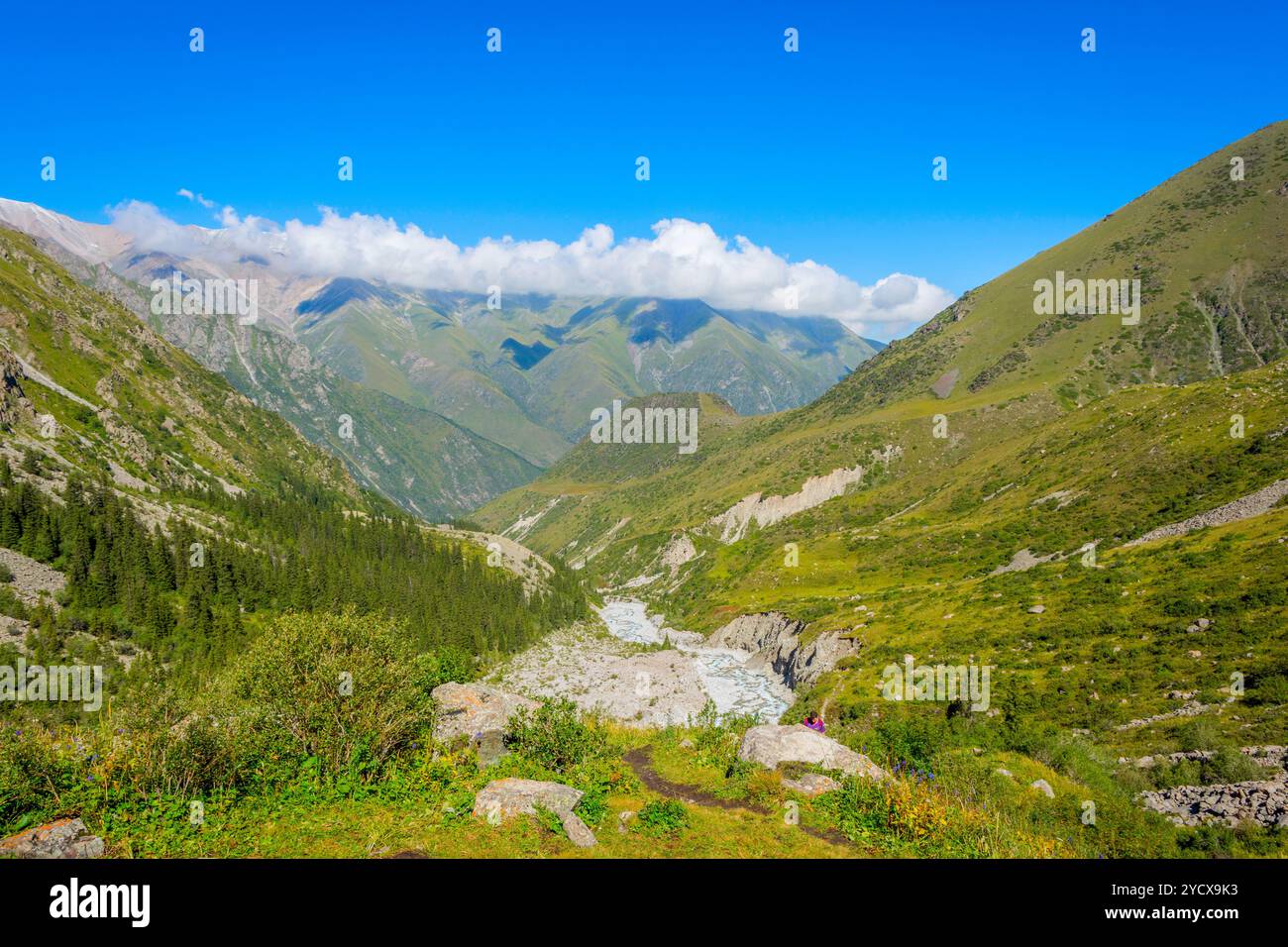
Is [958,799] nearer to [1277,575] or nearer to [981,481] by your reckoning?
[1277,575]

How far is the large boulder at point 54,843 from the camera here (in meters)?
16.1

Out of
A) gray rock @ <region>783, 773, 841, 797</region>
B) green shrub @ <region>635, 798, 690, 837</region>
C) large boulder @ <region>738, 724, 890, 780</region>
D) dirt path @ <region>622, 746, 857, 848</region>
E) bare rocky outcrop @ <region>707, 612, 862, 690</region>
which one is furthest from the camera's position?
bare rocky outcrop @ <region>707, 612, 862, 690</region>

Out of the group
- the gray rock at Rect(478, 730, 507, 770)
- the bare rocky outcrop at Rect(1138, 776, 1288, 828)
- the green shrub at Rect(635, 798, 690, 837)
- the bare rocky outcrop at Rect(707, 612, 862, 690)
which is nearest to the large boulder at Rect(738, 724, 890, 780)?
the green shrub at Rect(635, 798, 690, 837)

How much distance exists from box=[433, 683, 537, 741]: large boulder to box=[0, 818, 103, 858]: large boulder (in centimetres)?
1854

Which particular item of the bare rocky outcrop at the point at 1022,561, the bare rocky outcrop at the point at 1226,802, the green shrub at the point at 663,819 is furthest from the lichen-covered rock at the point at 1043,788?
the bare rocky outcrop at the point at 1022,561

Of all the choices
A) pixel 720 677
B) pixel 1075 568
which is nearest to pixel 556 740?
pixel 1075 568

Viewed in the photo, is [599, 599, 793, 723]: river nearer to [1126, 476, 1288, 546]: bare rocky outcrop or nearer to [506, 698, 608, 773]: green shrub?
[506, 698, 608, 773]: green shrub

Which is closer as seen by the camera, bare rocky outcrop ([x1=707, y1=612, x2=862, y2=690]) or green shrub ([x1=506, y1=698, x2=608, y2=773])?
green shrub ([x1=506, y1=698, x2=608, y2=773])

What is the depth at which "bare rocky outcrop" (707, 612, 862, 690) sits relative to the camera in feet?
281

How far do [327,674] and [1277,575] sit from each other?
203ft

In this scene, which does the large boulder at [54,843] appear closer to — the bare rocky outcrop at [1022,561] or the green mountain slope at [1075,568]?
the green mountain slope at [1075,568]

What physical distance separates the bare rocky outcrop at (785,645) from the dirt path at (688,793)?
48372 mm
